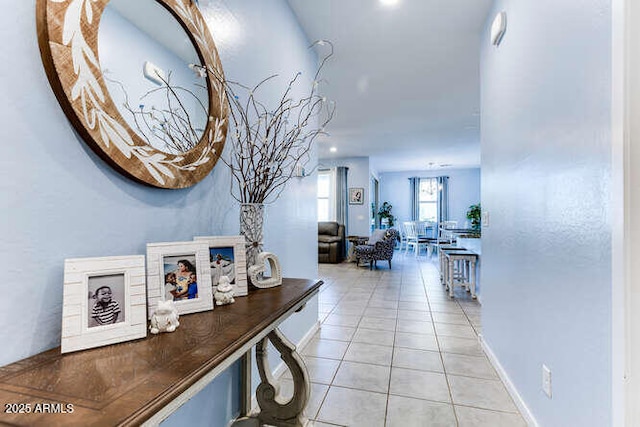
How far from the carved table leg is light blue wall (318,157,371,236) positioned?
6.87m

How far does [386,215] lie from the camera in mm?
10484

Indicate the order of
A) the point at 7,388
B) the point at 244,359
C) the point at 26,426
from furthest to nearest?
the point at 244,359 → the point at 7,388 → the point at 26,426

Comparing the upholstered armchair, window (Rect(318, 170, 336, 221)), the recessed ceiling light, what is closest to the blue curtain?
window (Rect(318, 170, 336, 221))

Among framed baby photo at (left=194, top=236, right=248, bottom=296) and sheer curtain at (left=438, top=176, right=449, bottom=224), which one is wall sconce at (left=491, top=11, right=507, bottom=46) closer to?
framed baby photo at (left=194, top=236, right=248, bottom=296)

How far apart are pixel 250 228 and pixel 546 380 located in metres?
1.57

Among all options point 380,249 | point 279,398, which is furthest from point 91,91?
point 380,249

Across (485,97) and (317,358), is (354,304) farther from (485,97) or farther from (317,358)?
(485,97)

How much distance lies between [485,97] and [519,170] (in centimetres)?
108

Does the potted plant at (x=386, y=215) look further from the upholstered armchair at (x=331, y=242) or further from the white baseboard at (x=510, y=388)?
the white baseboard at (x=510, y=388)

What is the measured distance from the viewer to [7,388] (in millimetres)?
584

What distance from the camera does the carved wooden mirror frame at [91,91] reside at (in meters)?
0.77

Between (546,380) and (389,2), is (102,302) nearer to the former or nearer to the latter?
(546,380)

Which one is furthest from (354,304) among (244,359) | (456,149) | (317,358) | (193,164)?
(456,149)

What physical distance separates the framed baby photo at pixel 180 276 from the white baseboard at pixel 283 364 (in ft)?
3.27
